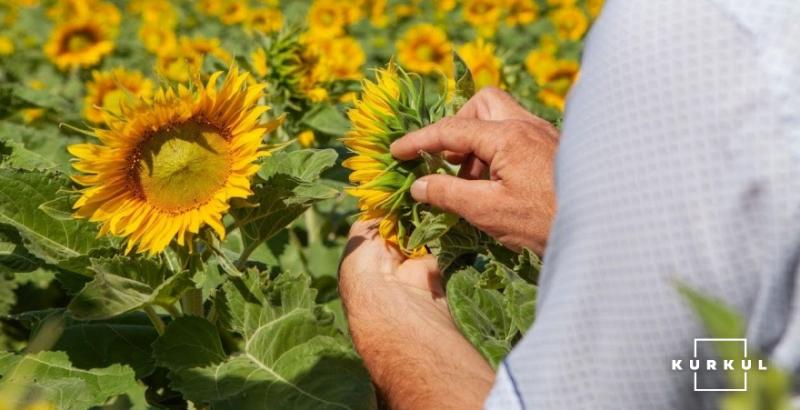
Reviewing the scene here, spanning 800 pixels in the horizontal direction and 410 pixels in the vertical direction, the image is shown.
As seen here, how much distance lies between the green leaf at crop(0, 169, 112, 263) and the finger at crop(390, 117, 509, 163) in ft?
1.63

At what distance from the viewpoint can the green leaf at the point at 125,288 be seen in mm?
1353

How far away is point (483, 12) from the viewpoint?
641 cm

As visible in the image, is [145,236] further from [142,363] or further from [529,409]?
[529,409]

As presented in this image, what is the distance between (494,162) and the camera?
140cm

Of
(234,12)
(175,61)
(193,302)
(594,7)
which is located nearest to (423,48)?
(175,61)

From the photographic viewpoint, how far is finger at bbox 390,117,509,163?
142 centimetres

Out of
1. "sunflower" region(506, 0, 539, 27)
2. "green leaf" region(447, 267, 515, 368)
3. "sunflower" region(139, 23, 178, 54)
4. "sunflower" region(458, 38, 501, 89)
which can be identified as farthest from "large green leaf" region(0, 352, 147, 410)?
"sunflower" region(506, 0, 539, 27)

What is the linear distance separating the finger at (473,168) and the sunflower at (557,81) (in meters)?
2.42

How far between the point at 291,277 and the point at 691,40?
0.76 metres

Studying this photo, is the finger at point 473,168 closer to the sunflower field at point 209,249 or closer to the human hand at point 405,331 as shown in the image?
the sunflower field at point 209,249

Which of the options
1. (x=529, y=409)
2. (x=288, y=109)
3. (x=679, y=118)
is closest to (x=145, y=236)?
(x=529, y=409)

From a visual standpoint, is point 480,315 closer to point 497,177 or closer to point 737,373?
point 497,177

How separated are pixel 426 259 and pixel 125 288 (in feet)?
1.47

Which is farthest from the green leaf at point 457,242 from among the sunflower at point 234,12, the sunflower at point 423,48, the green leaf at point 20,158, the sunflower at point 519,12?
the sunflower at point 234,12
